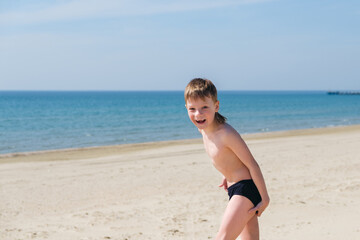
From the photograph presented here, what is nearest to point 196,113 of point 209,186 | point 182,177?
point 209,186

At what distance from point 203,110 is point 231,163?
458 millimetres

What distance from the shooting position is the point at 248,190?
3.24 metres

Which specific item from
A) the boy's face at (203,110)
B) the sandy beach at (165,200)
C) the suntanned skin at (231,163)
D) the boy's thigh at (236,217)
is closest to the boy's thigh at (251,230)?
the suntanned skin at (231,163)

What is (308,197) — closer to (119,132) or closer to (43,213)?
(43,213)

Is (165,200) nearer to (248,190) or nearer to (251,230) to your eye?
(251,230)

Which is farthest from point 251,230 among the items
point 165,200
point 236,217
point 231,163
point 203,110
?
point 165,200

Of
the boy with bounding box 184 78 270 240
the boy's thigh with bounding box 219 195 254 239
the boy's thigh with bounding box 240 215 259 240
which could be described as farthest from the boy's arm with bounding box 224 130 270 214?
the boy's thigh with bounding box 240 215 259 240

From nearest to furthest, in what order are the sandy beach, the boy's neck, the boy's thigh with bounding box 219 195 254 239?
the boy's thigh with bounding box 219 195 254 239, the boy's neck, the sandy beach

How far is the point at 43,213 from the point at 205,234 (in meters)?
3.09

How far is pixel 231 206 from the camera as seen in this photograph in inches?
127

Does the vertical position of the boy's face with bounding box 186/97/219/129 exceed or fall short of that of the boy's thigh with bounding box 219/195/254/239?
it exceeds it

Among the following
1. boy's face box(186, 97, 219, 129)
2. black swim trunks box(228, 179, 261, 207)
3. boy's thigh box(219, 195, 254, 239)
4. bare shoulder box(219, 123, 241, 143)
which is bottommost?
boy's thigh box(219, 195, 254, 239)

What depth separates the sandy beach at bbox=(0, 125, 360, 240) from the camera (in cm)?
598

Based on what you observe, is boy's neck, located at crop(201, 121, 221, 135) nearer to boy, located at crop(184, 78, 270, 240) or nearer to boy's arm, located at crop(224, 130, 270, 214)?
boy, located at crop(184, 78, 270, 240)
